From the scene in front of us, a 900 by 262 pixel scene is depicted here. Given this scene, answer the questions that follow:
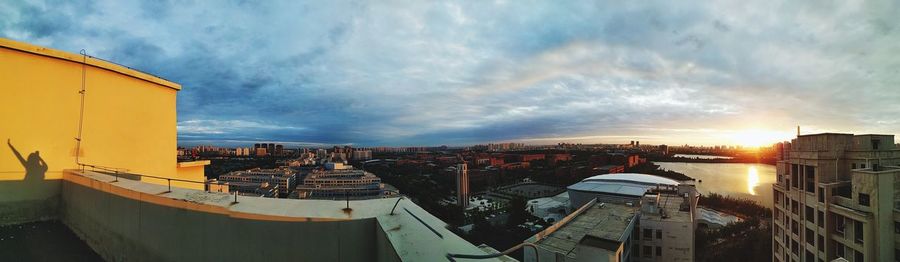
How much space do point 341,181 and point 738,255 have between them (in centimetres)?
3752

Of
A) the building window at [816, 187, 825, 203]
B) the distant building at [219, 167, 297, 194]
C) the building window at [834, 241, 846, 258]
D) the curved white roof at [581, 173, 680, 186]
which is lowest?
the distant building at [219, 167, 297, 194]

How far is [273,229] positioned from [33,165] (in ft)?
11.6

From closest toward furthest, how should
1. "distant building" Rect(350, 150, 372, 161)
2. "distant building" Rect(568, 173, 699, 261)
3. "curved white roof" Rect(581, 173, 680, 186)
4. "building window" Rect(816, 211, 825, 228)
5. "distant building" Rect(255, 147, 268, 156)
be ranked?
"building window" Rect(816, 211, 825, 228) → "distant building" Rect(568, 173, 699, 261) → "curved white roof" Rect(581, 173, 680, 186) → "distant building" Rect(255, 147, 268, 156) → "distant building" Rect(350, 150, 372, 161)

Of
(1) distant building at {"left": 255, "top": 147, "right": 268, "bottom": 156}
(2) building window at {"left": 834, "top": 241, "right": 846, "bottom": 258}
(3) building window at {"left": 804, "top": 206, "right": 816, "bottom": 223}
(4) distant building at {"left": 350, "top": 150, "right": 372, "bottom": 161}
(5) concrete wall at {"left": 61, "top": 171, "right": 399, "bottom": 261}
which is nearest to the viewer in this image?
(5) concrete wall at {"left": 61, "top": 171, "right": 399, "bottom": 261}

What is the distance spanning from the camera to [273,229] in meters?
1.75

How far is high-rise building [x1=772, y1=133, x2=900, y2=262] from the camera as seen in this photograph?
6.61 m

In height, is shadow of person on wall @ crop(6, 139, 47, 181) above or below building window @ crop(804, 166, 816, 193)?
above

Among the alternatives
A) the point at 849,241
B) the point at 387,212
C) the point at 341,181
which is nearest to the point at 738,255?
the point at 849,241

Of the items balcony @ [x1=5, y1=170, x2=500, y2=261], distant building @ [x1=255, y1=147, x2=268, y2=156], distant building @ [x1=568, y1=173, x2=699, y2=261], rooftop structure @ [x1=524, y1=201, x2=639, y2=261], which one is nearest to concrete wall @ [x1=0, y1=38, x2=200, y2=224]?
balcony @ [x1=5, y1=170, x2=500, y2=261]

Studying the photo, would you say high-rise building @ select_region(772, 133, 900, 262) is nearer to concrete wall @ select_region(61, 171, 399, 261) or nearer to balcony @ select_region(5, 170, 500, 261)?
balcony @ select_region(5, 170, 500, 261)

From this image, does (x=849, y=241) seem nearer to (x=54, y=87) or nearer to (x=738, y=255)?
(x=738, y=255)

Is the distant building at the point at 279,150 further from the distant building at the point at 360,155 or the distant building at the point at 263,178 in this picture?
the distant building at the point at 263,178

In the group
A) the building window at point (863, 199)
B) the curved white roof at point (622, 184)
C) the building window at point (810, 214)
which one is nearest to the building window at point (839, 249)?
the building window at point (810, 214)

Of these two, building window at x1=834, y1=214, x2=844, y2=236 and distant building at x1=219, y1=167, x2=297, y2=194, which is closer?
building window at x1=834, y1=214, x2=844, y2=236
